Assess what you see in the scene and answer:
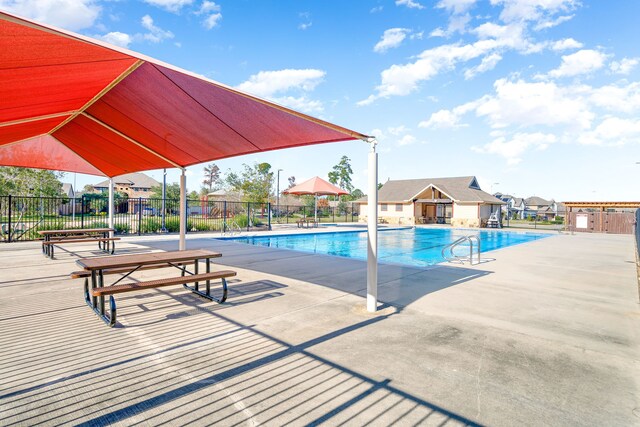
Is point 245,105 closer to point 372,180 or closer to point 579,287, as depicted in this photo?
point 372,180

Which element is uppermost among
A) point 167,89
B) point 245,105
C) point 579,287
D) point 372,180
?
point 167,89

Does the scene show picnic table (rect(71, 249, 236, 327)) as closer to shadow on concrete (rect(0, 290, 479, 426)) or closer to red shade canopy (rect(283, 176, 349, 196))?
shadow on concrete (rect(0, 290, 479, 426))

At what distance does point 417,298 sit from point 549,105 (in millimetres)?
37763

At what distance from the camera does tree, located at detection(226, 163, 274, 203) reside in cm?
3309

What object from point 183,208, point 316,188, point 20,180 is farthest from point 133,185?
point 183,208

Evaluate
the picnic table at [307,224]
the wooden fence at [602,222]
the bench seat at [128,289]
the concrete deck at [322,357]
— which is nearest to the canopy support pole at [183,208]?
the concrete deck at [322,357]

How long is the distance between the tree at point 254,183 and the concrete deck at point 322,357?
27101 millimetres

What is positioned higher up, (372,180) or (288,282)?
(372,180)

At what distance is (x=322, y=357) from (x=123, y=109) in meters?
5.94

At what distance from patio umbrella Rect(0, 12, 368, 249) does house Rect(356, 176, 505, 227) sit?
27.4 metres

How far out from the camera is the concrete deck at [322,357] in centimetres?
239

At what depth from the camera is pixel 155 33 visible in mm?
11406

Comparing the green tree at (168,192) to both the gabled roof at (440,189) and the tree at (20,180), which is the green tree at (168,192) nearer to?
the gabled roof at (440,189)

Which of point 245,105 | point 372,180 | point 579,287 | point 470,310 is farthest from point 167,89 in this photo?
point 579,287
